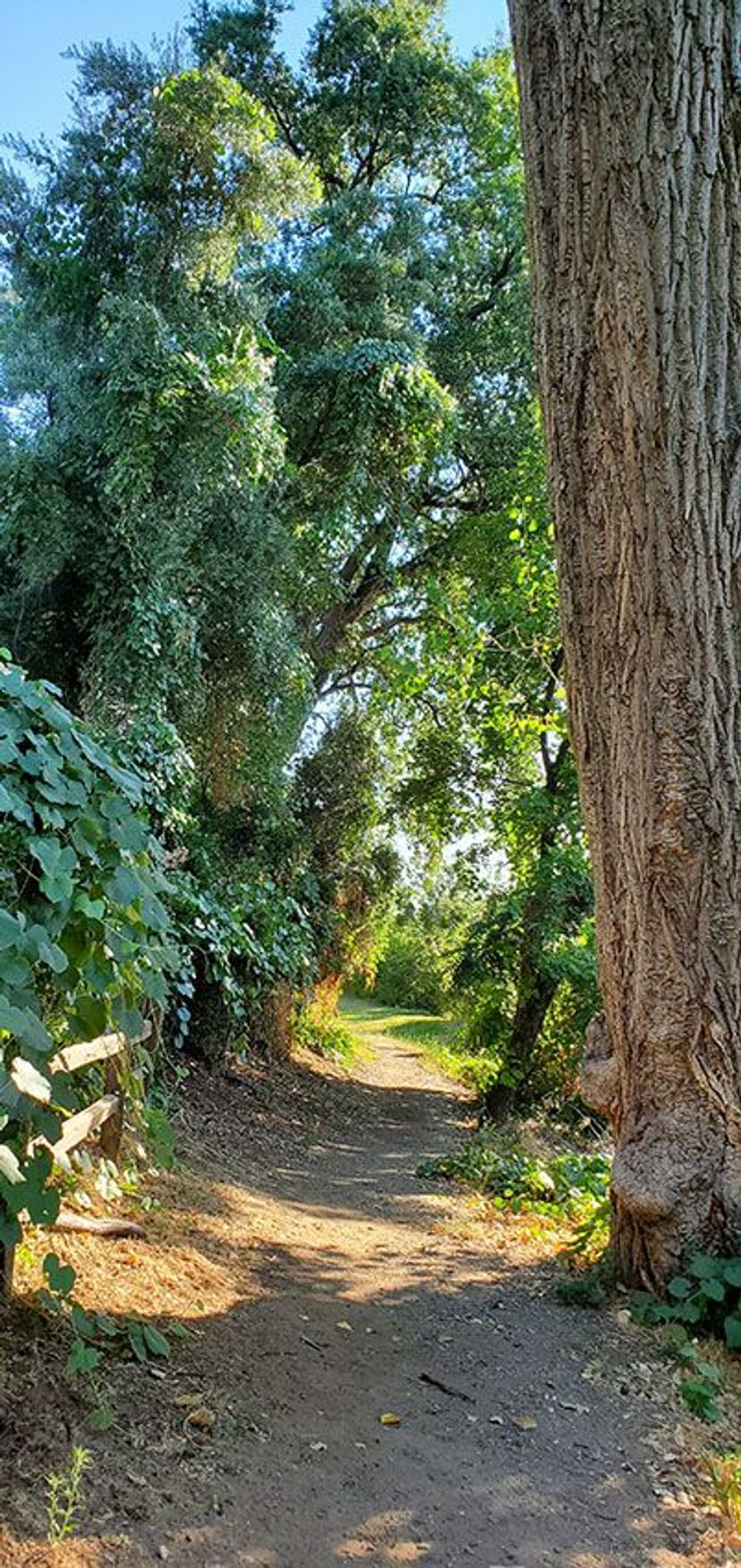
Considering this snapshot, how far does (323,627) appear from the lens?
1248cm

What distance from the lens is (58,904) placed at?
201cm

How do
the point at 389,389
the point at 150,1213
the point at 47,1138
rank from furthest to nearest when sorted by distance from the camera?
the point at 389,389, the point at 150,1213, the point at 47,1138

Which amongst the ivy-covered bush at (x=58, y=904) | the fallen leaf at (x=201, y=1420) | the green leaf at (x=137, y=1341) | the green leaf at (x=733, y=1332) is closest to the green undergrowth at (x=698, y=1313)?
the green leaf at (x=733, y=1332)

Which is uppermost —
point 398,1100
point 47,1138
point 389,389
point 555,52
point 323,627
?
point 389,389

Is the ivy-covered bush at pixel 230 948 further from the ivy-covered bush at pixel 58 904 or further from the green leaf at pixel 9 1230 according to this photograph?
the green leaf at pixel 9 1230

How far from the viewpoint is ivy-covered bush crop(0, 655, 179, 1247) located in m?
1.83

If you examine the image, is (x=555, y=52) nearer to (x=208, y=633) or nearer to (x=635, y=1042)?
(x=635, y=1042)

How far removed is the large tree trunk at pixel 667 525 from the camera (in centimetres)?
313

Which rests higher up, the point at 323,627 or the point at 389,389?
the point at 389,389

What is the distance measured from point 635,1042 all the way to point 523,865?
734 cm

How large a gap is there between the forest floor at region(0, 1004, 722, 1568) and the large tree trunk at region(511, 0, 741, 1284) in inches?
25.9

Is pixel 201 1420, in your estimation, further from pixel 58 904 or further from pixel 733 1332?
pixel 733 1332

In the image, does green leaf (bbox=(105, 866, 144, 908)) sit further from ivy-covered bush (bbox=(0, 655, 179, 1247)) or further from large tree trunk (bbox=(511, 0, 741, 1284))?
large tree trunk (bbox=(511, 0, 741, 1284))

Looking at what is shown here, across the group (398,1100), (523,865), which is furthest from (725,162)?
(398,1100)
